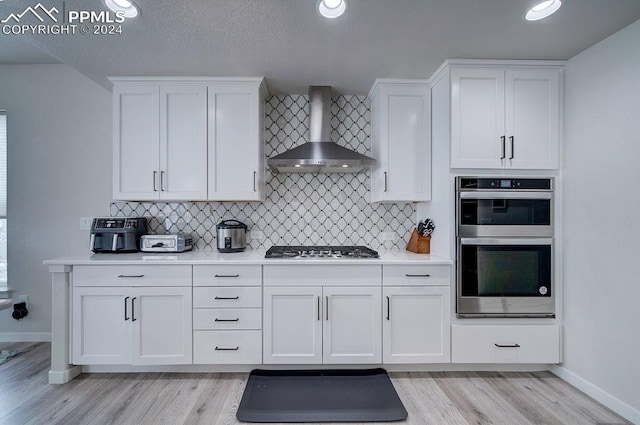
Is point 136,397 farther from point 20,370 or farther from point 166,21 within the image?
point 166,21

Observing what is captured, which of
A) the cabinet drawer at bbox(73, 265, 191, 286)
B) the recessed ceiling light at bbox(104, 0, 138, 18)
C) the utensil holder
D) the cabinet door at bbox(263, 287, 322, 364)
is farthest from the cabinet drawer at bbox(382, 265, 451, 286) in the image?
the recessed ceiling light at bbox(104, 0, 138, 18)

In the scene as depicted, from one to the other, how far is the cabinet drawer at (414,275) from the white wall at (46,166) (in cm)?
275

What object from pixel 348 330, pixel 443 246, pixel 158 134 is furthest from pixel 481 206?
pixel 158 134

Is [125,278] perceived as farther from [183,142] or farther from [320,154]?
[320,154]

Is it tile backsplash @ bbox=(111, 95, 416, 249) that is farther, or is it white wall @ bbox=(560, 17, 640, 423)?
tile backsplash @ bbox=(111, 95, 416, 249)

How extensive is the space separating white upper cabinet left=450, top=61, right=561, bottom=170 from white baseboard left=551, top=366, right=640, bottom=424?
5.02ft

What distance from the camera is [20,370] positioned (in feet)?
7.93

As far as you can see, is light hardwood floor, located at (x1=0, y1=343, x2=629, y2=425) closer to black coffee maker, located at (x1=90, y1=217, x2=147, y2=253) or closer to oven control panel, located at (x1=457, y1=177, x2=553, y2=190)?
black coffee maker, located at (x1=90, y1=217, x2=147, y2=253)

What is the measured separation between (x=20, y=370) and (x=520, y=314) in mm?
3923

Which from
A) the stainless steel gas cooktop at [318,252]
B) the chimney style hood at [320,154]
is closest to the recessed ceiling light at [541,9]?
the chimney style hood at [320,154]

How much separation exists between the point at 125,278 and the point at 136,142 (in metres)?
1.13

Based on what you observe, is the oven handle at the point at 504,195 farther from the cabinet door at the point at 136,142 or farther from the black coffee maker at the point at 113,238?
the black coffee maker at the point at 113,238

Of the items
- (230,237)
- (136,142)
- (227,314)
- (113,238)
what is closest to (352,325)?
(227,314)

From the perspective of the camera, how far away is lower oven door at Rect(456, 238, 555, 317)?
2.29 m
